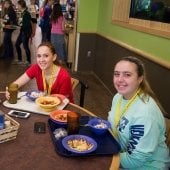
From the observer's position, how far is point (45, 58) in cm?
233

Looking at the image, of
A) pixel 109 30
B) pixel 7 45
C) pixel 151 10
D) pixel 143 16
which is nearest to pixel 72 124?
pixel 151 10

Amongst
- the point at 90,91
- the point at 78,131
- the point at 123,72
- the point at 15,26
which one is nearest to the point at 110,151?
the point at 78,131

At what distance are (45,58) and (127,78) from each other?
3.08 feet

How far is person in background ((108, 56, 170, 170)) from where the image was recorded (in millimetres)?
1446

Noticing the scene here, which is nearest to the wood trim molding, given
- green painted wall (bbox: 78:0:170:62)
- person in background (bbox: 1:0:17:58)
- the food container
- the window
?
green painted wall (bbox: 78:0:170:62)

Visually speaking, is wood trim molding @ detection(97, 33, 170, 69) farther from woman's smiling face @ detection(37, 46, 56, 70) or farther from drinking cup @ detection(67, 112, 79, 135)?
drinking cup @ detection(67, 112, 79, 135)

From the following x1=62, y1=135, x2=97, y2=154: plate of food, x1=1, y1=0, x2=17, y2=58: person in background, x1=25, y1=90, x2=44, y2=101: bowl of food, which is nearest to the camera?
x1=62, y1=135, x2=97, y2=154: plate of food

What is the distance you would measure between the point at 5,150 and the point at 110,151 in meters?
0.52

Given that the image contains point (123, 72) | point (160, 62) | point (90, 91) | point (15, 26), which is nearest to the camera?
point (123, 72)

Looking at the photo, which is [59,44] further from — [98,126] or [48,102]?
[98,126]

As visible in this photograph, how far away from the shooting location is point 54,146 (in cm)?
140

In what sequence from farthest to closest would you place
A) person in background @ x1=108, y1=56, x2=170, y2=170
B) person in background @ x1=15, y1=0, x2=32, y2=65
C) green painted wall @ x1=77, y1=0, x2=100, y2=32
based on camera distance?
1. person in background @ x1=15, y1=0, x2=32, y2=65
2. green painted wall @ x1=77, y1=0, x2=100, y2=32
3. person in background @ x1=108, y1=56, x2=170, y2=170

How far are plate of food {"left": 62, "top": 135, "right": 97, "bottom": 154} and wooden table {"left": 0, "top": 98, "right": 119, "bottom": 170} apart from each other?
41mm

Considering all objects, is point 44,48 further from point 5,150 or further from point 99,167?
point 99,167
